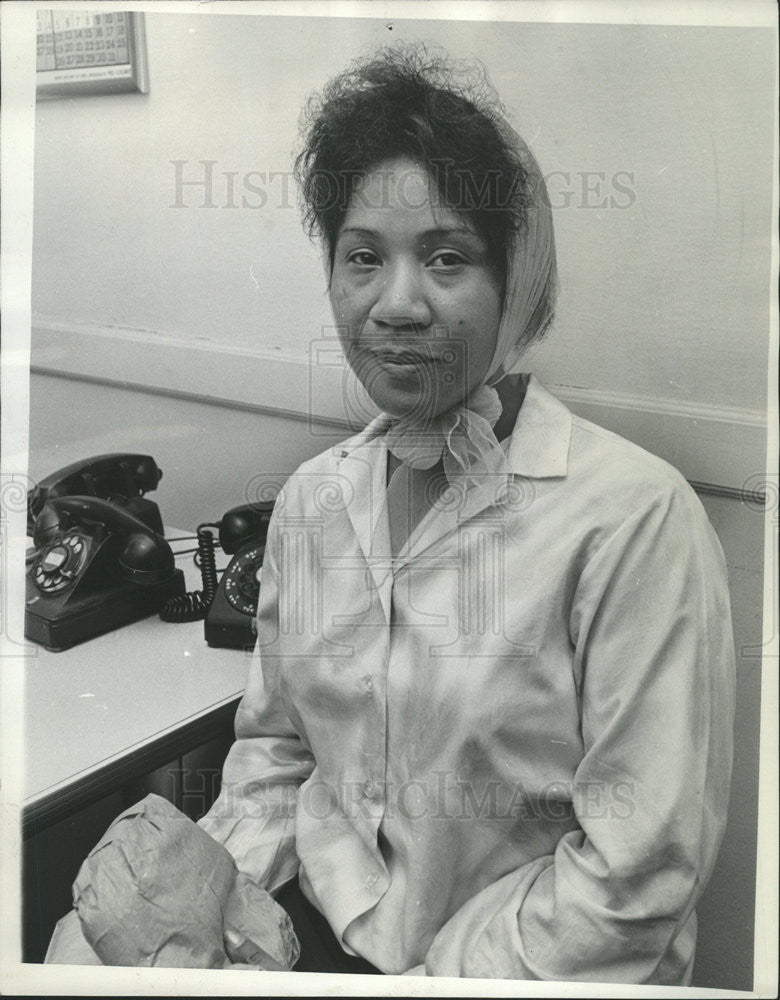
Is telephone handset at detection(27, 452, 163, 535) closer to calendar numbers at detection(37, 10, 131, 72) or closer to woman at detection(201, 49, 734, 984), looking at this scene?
woman at detection(201, 49, 734, 984)

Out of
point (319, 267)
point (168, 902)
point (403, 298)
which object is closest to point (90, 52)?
point (319, 267)

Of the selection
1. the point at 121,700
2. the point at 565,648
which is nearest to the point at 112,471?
the point at 121,700

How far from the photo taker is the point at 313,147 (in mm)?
906

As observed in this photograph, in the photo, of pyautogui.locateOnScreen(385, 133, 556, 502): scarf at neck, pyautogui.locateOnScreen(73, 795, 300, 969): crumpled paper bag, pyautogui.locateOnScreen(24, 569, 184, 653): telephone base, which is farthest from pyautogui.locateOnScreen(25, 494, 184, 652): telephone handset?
pyautogui.locateOnScreen(385, 133, 556, 502): scarf at neck

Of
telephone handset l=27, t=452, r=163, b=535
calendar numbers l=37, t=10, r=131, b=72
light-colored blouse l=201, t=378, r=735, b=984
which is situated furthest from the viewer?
telephone handset l=27, t=452, r=163, b=535

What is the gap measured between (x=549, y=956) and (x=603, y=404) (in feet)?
1.79

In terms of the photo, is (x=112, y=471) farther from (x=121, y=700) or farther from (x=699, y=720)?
(x=699, y=720)

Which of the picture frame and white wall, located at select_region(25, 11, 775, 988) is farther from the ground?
the picture frame

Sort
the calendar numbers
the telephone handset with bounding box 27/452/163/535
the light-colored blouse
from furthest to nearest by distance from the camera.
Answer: the telephone handset with bounding box 27/452/163/535
the calendar numbers
the light-colored blouse

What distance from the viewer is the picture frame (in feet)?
3.11

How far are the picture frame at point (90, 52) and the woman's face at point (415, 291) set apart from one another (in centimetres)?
32

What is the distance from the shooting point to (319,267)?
3.05 feet

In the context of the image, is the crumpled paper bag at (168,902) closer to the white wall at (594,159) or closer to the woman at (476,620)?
the woman at (476,620)

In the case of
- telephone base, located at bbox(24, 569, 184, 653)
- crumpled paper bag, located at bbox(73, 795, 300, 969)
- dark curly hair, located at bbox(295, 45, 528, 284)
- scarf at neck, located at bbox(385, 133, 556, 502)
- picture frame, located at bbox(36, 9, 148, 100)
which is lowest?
crumpled paper bag, located at bbox(73, 795, 300, 969)
